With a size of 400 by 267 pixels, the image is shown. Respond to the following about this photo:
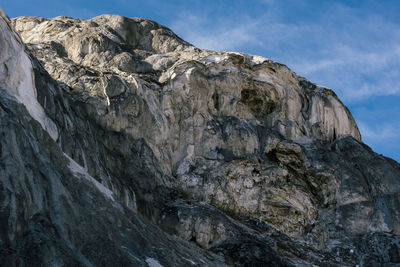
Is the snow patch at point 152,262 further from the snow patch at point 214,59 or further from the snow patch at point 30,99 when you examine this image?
the snow patch at point 214,59

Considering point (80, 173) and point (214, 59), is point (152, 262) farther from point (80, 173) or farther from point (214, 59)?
point (214, 59)

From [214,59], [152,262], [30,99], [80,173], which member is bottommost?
[152,262]

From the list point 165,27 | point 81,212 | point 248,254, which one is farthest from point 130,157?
point 165,27

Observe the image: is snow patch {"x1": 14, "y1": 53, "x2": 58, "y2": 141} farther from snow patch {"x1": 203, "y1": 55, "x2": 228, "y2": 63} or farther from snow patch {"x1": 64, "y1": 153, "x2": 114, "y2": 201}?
snow patch {"x1": 203, "y1": 55, "x2": 228, "y2": 63}

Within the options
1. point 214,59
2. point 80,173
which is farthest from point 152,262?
point 214,59

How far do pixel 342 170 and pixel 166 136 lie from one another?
10.9 meters

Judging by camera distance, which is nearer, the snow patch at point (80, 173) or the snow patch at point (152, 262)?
the snow patch at point (152, 262)

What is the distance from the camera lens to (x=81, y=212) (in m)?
19.6

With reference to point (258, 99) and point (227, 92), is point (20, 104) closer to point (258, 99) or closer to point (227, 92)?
point (227, 92)

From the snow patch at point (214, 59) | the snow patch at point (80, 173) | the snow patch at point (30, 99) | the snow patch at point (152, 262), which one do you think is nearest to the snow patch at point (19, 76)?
the snow patch at point (30, 99)

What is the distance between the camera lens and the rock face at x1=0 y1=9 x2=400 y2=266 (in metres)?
19.1

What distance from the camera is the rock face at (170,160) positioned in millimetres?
19125

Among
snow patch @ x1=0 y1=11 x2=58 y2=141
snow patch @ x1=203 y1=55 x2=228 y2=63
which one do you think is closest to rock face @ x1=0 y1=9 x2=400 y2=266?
snow patch @ x1=0 y1=11 x2=58 y2=141

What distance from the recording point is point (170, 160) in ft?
106
